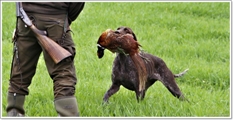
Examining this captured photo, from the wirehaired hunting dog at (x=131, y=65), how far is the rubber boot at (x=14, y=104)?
949mm

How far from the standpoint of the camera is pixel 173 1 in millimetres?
12352

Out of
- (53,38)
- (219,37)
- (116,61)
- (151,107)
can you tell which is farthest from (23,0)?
(219,37)

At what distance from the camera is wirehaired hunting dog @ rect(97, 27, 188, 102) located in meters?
5.06

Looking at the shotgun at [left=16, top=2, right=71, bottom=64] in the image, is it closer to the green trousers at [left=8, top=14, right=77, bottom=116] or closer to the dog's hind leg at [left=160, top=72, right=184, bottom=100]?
the green trousers at [left=8, top=14, right=77, bottom=116]

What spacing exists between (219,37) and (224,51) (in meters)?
1.07

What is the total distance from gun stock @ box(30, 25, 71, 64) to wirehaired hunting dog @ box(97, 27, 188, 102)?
0.51m

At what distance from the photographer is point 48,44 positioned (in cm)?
473

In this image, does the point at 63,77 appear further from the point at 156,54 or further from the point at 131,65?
the point at 156,54

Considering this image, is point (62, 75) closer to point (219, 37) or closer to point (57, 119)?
point (57, 119)

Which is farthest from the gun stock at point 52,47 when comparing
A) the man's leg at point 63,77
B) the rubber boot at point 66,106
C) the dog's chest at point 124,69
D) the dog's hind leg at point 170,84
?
the dog's hind leg at point 170,84

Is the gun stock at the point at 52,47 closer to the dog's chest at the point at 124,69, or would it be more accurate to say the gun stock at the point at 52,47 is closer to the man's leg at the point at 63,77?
the man's leg at the point at 63,77

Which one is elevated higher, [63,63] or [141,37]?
[63,63]

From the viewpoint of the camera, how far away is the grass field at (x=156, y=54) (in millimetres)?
5547

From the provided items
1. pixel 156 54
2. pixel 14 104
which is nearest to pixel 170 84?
pixel 14 104
